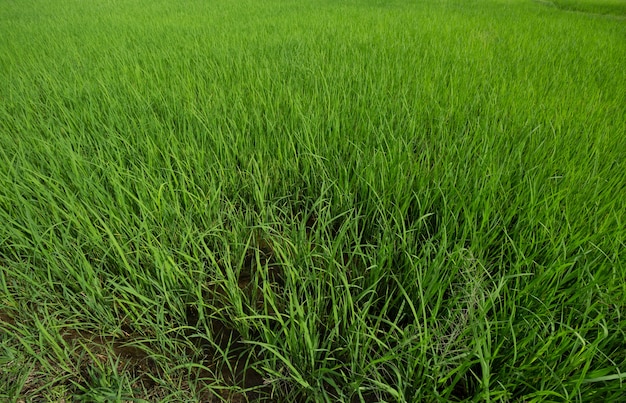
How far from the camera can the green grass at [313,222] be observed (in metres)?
0.64

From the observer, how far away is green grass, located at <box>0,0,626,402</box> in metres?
0.64

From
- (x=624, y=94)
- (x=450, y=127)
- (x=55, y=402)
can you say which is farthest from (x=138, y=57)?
(x=624, y=94)

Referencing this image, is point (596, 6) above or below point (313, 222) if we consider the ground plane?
above

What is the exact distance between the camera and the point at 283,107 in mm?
1541

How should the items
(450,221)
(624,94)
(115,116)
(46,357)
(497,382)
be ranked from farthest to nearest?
(624,94), (115,116), (450,221), (46,357), (497,382)

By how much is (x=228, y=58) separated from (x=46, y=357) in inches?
79.7

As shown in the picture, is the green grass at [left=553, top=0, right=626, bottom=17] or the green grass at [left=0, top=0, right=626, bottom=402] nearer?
the green grass at [left=0, top=0, right=626, bottom=402]

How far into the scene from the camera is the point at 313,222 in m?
1.16

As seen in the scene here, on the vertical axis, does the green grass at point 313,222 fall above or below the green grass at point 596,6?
below

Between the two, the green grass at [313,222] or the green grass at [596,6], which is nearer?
the green grass at [313,222]

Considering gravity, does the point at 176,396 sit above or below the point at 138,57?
below

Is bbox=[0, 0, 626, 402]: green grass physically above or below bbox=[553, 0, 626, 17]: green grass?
below

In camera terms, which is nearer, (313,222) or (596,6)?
(313,222)

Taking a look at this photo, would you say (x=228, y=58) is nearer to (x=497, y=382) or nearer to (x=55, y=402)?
(x=55, y=402)
